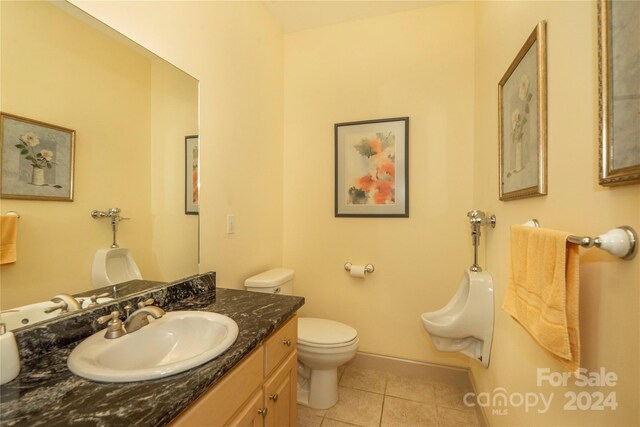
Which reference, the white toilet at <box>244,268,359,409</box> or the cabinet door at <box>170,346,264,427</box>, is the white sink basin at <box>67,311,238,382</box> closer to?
the cabinet door at <box>170,346,264,427</box>

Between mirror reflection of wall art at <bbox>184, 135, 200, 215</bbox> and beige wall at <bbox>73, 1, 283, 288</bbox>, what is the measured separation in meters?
0.05

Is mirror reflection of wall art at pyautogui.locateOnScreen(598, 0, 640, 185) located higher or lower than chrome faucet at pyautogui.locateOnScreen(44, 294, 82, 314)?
higher

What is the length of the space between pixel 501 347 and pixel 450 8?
88.9 inches

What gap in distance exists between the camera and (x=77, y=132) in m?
0.93

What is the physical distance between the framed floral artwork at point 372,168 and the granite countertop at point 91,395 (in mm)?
1484

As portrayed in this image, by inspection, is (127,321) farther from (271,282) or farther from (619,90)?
(619,90)

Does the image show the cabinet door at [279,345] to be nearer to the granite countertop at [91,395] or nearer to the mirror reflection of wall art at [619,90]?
the granite countertop at [91,395]

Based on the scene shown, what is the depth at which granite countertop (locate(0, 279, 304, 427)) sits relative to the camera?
0.55 m

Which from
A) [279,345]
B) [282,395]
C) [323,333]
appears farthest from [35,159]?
[323,333]

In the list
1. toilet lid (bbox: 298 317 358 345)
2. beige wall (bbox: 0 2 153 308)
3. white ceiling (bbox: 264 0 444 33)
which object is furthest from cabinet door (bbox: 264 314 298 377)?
white ceiling (bbox: 264 0 444 33)

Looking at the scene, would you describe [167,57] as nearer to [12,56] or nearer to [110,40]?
[110,40]

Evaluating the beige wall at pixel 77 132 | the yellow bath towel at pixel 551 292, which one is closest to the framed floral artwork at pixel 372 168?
the yellow bath towel at pixel 551 292

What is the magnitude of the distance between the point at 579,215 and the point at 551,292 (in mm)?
215

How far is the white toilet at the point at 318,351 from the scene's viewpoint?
1636mm
